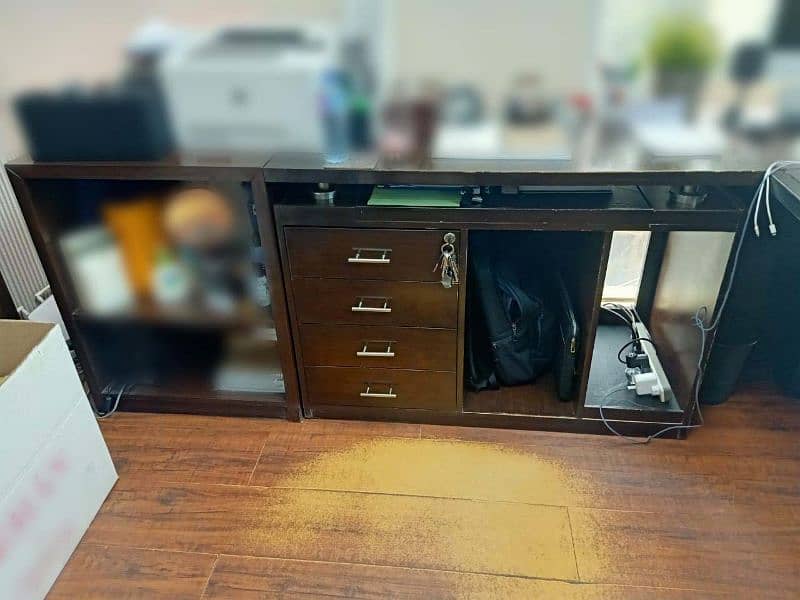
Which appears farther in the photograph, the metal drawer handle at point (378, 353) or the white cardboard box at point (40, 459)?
the metal drawer handle at point (378, 353)

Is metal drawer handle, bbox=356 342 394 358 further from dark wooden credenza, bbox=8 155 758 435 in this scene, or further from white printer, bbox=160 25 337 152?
white printer, bbox=160 25 337 152

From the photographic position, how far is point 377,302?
4.84 feet

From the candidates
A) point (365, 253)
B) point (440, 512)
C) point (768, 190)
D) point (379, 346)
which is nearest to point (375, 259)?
point (365, 253)

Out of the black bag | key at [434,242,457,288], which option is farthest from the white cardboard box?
the black bag

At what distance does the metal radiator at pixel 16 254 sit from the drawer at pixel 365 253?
764 millimetres

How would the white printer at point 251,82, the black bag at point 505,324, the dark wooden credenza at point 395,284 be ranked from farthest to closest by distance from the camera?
the black bag at point 505,324 → the dark wooden credenza at point 395,284 → the white printer at point 251,82

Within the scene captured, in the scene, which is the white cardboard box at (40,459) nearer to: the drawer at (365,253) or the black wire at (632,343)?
the drawer at (365,253)

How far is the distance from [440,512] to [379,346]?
414mm

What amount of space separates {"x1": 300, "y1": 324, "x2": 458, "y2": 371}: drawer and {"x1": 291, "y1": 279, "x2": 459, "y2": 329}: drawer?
0.9 inches

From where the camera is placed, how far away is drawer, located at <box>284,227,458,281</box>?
1.38 m

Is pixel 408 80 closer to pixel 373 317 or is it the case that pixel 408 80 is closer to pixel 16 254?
pixel 373 317

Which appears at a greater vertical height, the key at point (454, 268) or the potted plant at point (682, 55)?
the potted plant at point (682, 55)

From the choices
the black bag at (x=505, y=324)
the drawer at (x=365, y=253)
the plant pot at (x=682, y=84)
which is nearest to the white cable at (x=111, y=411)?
the drawer at (x=365, y=253)

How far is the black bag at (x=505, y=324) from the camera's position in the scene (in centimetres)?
157
